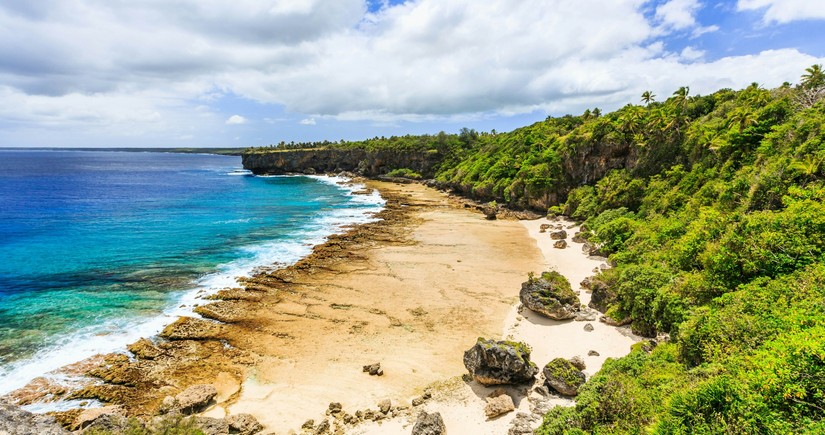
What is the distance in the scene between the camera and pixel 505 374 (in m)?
19.3

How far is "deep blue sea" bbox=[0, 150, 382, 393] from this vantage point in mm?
25794

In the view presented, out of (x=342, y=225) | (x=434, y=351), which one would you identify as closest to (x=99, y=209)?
(x=342, y=225)

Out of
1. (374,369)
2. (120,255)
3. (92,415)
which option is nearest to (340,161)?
(120,255)

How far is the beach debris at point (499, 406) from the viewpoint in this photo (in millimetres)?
17609

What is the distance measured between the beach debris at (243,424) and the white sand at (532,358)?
4532 mm

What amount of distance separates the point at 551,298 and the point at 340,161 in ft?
424

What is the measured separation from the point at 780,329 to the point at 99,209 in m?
92.5

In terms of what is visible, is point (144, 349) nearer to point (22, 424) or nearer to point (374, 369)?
→ point (22, 424)

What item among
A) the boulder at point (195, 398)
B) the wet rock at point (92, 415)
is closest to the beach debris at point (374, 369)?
the boulder at point (195, 398)

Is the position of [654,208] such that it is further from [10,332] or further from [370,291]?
[10,332]

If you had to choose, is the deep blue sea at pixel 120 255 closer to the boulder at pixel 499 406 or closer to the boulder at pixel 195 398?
the boulder at pixel 195 398

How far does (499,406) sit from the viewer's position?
1775 cm

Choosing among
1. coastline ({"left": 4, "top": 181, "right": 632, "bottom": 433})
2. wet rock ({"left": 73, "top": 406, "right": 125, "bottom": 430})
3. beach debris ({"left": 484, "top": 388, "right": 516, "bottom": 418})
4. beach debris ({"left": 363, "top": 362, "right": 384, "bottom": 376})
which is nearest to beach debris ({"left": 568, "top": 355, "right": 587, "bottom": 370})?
coastline ({"left": 4, "top": 181, "right": 632, "bottom": 433})

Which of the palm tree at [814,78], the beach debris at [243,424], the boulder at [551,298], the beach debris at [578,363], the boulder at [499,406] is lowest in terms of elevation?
the beach debris at [243,424]
